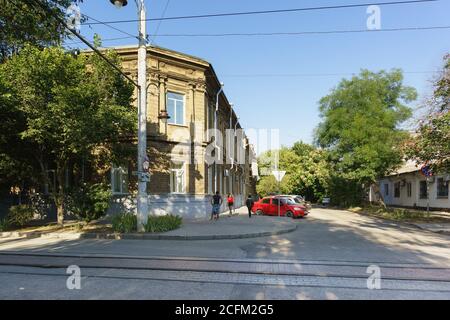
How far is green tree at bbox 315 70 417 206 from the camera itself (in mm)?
30312

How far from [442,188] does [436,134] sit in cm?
1445

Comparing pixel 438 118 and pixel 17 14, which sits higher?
pixel 17 14

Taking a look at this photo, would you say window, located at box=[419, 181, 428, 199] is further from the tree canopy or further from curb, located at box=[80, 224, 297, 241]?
curb, located at box=[80, 224, 297, 241]

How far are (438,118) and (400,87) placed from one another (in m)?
17.4

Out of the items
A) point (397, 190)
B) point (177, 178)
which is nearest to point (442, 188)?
point (397, 190)

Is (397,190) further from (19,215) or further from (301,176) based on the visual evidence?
(19,215)

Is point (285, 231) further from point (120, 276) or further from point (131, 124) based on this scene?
point (120, 276)

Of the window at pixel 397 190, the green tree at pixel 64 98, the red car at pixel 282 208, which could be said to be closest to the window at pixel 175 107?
the green tree at pixel 64 98

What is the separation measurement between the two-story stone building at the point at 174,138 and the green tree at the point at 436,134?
11451 millimetres

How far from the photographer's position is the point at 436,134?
18.2 metres

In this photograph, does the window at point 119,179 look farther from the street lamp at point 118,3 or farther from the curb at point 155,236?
the street lamp at point 118,3

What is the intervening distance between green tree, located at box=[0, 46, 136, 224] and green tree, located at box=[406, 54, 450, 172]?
14.3m
